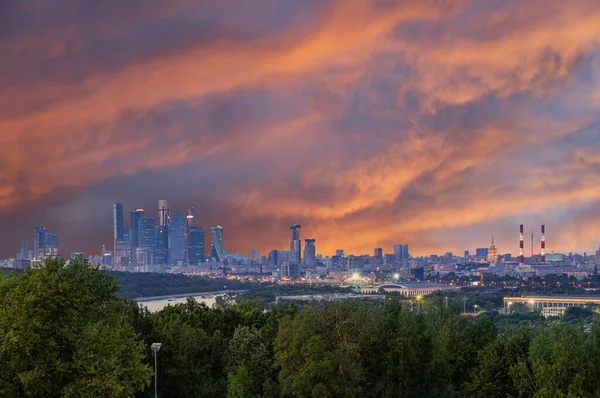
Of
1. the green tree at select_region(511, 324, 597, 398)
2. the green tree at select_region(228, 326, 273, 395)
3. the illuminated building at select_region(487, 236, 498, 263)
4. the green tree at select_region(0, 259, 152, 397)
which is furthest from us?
the illuminated building at select_region(487, 236, 498, 263)

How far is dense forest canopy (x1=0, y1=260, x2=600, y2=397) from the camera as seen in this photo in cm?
1401

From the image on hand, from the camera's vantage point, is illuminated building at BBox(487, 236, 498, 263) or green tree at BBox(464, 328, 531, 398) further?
illuminated building at BBox(487, 236, 498, 263)

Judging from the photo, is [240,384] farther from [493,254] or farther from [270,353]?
[493,254]

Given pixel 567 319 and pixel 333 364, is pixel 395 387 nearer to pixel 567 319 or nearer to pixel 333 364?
pixel 333 364

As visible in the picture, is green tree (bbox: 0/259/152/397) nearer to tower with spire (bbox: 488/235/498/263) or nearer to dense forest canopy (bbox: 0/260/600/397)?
dense forest canopy (bbox: 0/260/600/397)

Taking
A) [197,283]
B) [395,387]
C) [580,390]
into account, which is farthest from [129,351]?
[197,283]

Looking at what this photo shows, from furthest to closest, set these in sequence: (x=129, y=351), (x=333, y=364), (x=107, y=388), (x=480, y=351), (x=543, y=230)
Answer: (x=543, y=230), (x=480, y=351), (x=333, y=364), (x=129, y=351), (x=107, y=388)

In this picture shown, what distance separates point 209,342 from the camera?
24016 mm

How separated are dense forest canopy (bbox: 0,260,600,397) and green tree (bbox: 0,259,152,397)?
0.09ft

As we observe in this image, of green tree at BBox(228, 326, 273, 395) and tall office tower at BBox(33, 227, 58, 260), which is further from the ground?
tall office tower at BBox(33, 227, 58, 260)

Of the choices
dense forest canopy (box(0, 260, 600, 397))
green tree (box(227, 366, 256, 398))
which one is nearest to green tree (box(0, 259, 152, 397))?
dense forest canopy (box(0, 260, 600, 397))

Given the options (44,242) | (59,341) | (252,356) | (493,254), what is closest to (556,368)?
(252,356)

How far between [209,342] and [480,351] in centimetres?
939

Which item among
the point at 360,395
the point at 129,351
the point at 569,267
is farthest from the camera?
the point at 569,267
